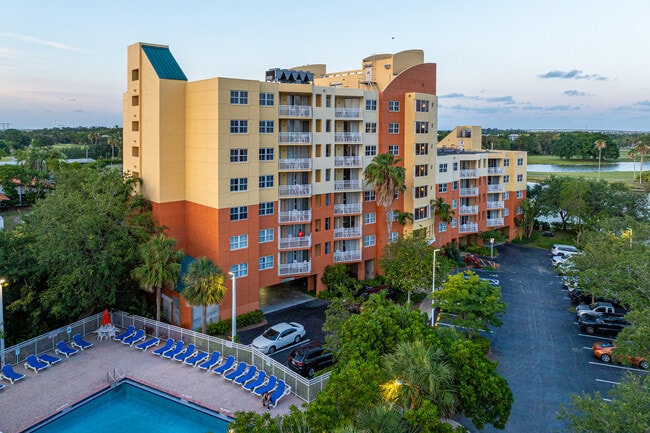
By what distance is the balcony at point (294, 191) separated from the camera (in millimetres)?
40237

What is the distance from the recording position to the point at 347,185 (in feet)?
144

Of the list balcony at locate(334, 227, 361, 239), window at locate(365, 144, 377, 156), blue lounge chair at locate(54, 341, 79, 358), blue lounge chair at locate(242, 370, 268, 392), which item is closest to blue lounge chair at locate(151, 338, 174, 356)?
blue lounge chair at locate(54, 341, 79, 358)

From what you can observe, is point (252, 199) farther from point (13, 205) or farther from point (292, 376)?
point (13, 205)

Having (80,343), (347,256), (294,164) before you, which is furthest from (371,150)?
(80,343)

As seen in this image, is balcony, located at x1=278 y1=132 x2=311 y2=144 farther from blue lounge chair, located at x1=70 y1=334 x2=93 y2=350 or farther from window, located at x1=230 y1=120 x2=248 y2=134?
blue lounge chair, located at x1=70 y1=334 x2=93 y2=350

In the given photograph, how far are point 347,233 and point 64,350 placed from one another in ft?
79.6

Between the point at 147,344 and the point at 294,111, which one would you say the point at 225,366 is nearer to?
the point at 147,344

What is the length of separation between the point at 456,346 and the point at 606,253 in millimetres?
25421

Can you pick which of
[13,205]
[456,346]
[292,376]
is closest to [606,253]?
[456,346]

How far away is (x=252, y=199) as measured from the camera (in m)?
37.3

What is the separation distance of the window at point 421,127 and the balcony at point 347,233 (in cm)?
1151

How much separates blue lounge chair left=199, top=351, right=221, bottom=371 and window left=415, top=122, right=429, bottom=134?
2898cm

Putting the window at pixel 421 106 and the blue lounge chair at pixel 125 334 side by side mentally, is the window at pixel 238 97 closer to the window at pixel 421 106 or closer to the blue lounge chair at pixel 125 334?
the blue lounge chair at pixel 125 334

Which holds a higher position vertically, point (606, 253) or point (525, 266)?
point (606, 253)
